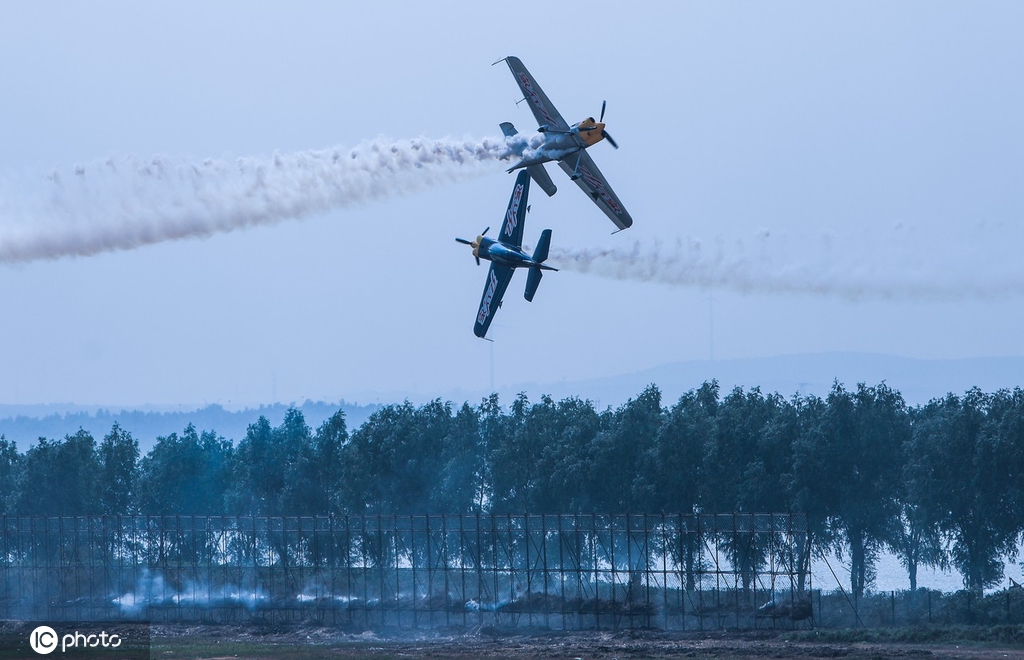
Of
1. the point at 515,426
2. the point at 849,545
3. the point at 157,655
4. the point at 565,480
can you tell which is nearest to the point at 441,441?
the point at 515,426

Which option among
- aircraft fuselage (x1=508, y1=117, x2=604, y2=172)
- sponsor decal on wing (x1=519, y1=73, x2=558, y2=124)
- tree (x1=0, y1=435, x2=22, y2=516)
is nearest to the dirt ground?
aircraft fuselage (x1=508, y1=117, x2=604, y2=172)

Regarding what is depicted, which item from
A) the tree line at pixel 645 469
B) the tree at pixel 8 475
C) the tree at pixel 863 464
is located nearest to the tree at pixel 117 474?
the tree line at pixel 645 469

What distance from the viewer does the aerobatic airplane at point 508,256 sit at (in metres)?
66.4

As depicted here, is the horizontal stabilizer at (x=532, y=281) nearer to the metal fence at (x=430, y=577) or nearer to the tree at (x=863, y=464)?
the metal fence at (x=430, y=577)

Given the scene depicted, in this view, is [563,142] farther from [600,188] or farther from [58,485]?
[58,485]

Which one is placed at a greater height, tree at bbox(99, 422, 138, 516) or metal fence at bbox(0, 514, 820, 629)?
tree at bbox(99, 422, 138, 516)

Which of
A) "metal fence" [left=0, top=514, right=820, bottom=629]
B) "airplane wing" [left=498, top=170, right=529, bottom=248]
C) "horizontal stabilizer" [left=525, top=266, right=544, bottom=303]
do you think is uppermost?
"airplane wing" [left=498, top=170, right=529, bottom=248]

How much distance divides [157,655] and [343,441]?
123 feet

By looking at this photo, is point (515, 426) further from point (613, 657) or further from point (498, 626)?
point (613, 657)

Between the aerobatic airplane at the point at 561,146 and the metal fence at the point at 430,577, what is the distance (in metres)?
16.5

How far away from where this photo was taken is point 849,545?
74000mm

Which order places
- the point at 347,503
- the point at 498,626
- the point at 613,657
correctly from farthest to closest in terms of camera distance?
the point at 347,503
the point at 498,626
the point at 613,657

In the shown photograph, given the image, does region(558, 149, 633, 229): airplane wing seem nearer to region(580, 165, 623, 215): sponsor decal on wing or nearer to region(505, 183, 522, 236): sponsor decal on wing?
region(580, 165, 623, 215): sponsor decal on wing

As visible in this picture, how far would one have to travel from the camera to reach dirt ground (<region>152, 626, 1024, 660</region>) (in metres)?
50.9
